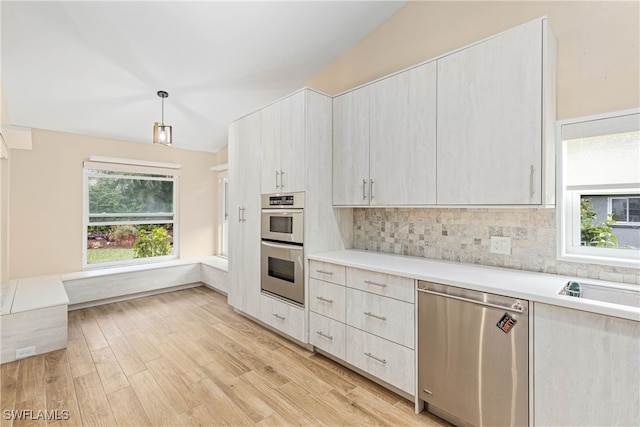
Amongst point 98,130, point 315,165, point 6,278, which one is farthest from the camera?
point 98,130

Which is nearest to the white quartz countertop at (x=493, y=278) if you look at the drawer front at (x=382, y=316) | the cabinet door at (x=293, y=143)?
the drawer front at (x=382, y=316)

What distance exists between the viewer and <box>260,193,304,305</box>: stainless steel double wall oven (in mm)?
2721

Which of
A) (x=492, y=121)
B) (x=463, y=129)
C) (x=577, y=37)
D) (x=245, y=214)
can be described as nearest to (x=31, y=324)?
(x=245, y=214)

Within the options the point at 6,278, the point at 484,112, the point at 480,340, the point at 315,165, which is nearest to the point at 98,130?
the point at 6,278

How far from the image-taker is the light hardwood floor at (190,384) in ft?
6.15

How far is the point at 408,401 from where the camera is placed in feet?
6.63

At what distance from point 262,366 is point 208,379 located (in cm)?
42

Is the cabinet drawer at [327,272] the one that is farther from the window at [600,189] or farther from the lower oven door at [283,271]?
the window at [600,189]

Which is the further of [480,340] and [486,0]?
[486,0]

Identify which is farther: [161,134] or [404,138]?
[161,134]

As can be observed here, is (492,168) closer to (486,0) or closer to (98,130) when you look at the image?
(486,0)

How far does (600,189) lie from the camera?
179 centimetres

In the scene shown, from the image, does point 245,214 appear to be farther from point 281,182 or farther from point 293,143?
point 293,143

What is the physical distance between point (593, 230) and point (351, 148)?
179 cm
